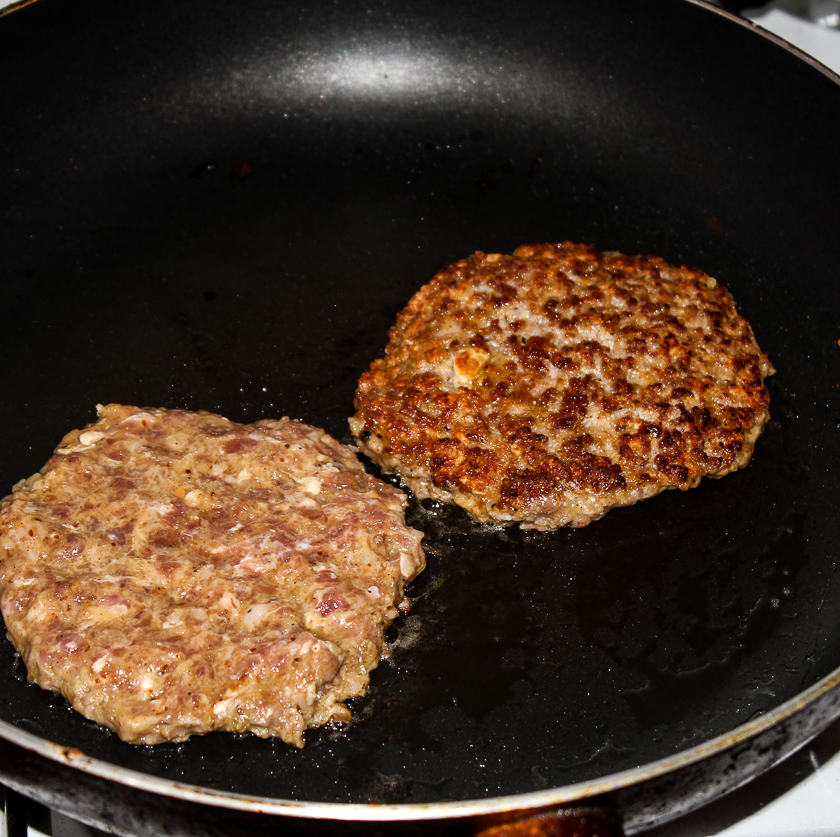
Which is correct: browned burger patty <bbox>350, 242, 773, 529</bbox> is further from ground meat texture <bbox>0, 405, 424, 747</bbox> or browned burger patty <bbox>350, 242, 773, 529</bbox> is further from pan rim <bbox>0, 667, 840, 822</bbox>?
pan rim <bbox>0, 667, 840, 822</bbox>

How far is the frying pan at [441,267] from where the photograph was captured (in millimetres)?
1841

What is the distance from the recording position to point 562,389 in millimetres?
2293

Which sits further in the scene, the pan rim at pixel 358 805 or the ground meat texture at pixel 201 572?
the ground meat texture at pixel 201 572

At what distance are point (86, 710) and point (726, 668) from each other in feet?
4.45

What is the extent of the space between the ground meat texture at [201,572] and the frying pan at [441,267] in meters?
0.09

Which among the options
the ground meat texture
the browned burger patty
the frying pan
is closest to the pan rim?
the frying pan

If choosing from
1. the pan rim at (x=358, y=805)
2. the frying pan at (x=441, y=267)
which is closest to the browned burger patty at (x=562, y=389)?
the frying pan at (x=441, y=267)

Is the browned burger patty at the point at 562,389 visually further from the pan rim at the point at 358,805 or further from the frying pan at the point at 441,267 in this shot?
the pan rim at the point at 358,805

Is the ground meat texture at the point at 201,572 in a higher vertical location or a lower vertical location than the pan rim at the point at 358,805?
higher

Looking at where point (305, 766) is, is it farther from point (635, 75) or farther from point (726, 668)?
point (635, 75)

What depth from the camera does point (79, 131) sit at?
2898mm

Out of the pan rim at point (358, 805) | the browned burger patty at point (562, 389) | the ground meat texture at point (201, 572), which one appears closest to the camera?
the pan rim at point (358, 805)

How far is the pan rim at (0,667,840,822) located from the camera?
148 centimetres

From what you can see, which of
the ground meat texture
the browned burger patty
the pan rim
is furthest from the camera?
the browned burger patty
